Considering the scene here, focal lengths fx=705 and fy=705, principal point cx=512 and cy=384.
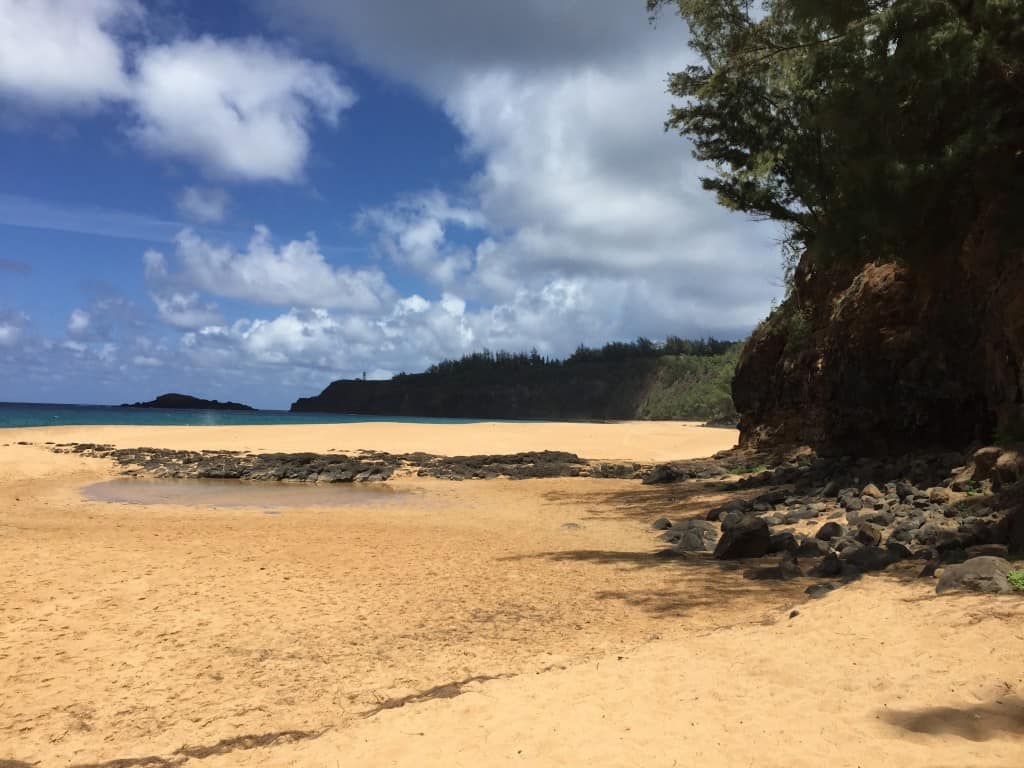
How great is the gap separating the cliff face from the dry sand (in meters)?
7.61

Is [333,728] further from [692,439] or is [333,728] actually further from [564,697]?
[692,439]

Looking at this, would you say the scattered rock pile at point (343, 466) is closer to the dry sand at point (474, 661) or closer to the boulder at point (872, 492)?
the boulder at point (872, 492)

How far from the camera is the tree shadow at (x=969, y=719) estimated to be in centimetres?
420

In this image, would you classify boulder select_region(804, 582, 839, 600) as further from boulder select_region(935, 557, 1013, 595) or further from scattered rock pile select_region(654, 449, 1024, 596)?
boulder select_region(935, 557, 1013, 595)

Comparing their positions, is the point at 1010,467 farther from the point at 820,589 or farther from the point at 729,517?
the point at 820,589

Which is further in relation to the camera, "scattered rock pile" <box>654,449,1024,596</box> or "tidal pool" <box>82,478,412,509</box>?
"tidal pool" <box>82,478,412,509</box>

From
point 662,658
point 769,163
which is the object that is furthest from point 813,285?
point 662,658

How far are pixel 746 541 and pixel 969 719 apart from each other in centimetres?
656

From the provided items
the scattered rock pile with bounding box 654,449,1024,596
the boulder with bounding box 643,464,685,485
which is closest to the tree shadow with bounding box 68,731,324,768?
the scattered rock pile with bounding box 654,449,1024,596

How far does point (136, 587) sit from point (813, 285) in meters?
20.8

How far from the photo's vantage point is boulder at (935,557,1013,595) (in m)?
6.73

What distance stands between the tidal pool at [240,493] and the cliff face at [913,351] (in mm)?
12770

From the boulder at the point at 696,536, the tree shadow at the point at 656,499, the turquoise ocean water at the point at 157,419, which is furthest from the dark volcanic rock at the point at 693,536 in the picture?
the turquoise ocean water at the point at 157,419

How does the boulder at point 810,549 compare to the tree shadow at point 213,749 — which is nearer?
the tree shadow at point 213,749
